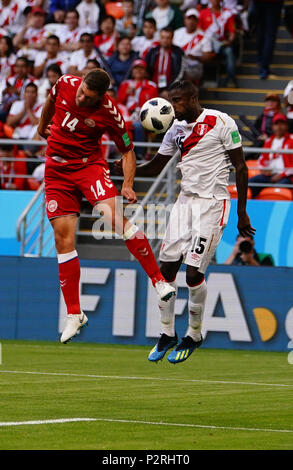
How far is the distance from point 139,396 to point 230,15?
1300 centimetres

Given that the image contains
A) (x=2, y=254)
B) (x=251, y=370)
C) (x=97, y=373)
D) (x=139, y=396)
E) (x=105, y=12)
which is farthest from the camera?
(x=105, y=12)

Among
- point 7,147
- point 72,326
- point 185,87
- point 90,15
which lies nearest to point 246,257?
point 7,147

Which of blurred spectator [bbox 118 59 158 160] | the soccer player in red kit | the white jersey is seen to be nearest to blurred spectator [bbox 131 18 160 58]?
blurred spectator [bbox 118 59 158 160]

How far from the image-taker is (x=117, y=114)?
420 inches

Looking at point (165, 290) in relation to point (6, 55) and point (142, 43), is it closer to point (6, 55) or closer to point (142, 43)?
point (142, 43)

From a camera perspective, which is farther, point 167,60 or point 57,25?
A: point 57,25

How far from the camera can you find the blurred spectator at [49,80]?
20.5m

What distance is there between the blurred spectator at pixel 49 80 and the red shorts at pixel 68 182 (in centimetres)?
956

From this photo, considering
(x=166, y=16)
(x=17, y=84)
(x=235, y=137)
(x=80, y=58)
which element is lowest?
(x=17, y=84)

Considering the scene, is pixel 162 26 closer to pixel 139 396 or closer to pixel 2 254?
pixel 2 254

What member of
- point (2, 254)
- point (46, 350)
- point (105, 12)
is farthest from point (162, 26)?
point (46, 350)

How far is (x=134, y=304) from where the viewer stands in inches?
674

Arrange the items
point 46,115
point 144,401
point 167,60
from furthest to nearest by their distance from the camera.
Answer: point 167,60 → point 46,115 → point 144,401

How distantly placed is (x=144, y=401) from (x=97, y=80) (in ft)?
10.0
